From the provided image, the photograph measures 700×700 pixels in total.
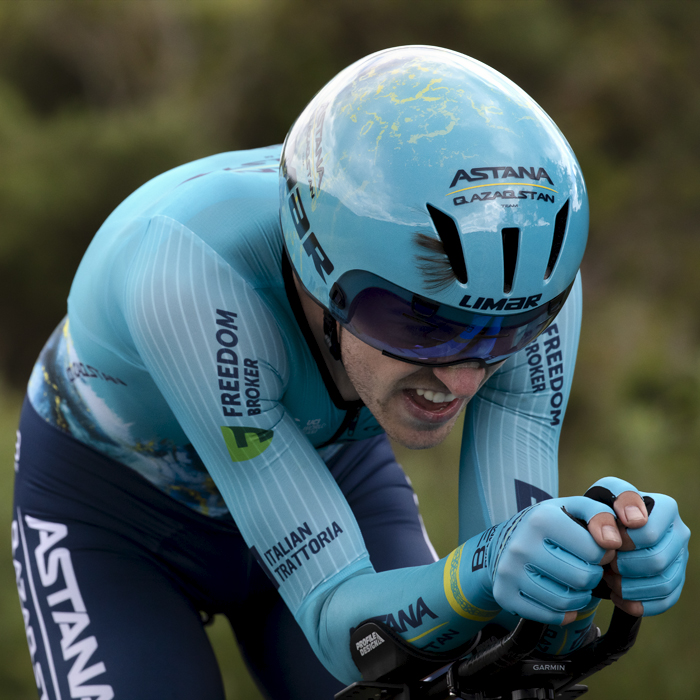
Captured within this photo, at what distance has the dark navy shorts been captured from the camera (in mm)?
2227

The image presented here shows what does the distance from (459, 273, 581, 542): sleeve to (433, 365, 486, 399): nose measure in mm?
333

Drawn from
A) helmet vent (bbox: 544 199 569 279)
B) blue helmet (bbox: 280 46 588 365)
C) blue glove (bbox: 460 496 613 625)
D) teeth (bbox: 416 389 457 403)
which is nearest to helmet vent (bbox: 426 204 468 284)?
blue helmet (bbox: 280 46 588 365)

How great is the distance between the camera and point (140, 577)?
2383mm

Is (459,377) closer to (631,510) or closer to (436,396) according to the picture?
(436,396)

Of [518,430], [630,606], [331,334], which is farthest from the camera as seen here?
[518,430]

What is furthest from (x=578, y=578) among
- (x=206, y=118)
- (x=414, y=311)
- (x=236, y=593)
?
(x=206, y=118)

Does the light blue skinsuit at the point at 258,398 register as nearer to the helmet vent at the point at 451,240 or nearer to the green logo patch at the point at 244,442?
the green logo patch at the point at 244,442

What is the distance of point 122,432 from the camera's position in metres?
2.36

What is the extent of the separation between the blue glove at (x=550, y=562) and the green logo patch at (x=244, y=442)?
1.84 ft

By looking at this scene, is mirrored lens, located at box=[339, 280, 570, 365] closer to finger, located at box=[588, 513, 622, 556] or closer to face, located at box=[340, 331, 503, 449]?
face, located at box=[340, 331, 503, 449]

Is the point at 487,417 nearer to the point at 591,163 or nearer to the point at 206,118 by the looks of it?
the point at 206,118

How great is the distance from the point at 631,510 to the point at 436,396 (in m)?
0.48

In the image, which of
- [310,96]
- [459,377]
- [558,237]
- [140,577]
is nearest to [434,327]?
[459,377]

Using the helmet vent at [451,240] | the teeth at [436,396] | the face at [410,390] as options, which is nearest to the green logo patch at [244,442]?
the face at [410,390]
